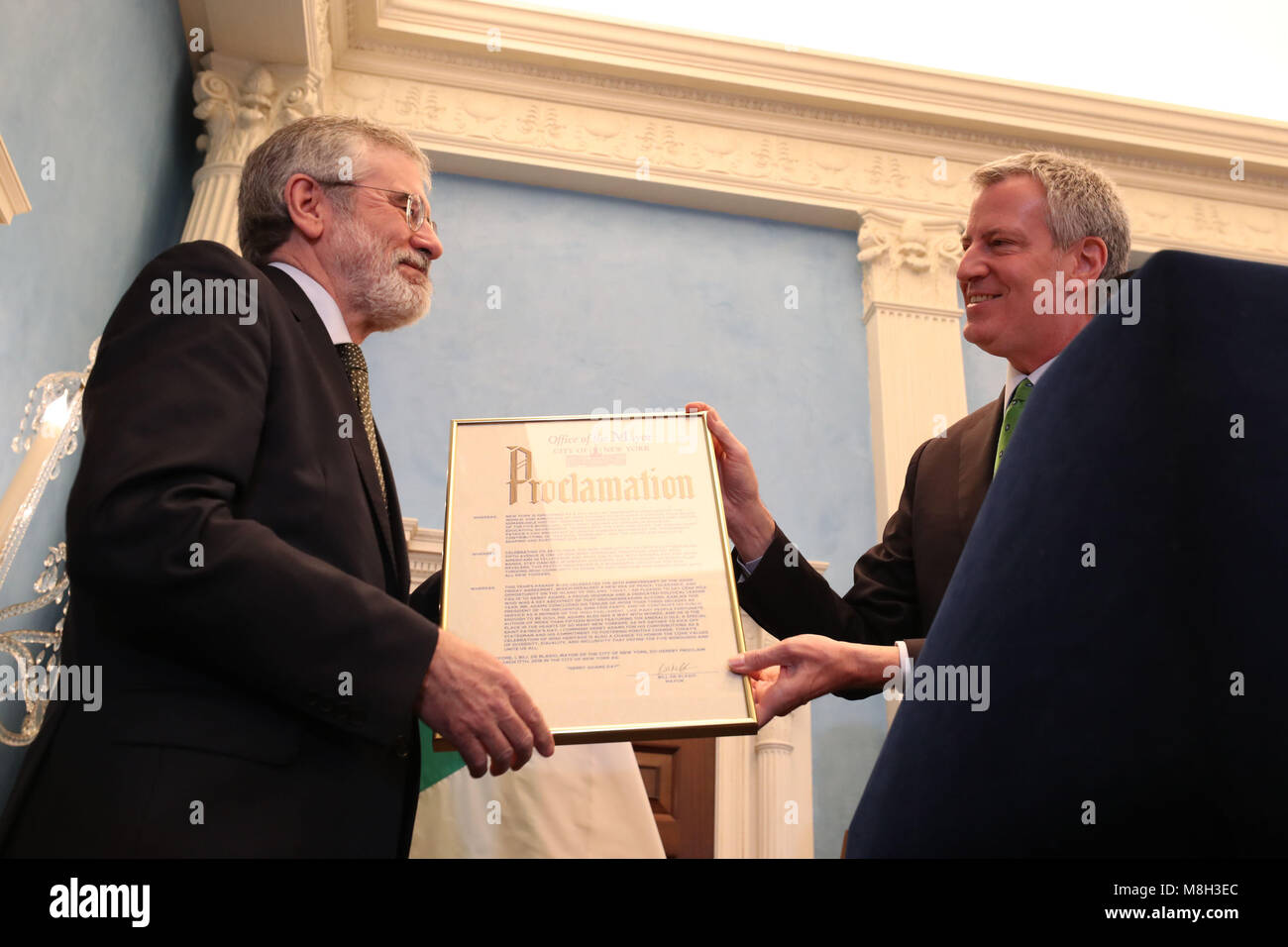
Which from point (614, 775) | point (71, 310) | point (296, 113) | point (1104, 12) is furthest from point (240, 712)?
point (1104, 12)

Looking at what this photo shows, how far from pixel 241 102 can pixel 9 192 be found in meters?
2.74

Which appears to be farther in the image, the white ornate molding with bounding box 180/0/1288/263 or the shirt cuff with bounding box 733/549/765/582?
the white ornate molding with bounding box 180/0/1288/263

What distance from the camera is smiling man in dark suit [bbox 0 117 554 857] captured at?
1.22 m

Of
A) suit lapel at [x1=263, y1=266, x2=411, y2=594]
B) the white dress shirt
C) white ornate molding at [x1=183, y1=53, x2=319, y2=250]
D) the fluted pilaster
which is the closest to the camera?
suit lapel at [x1=263, y1=266, x2=411, y2=594]

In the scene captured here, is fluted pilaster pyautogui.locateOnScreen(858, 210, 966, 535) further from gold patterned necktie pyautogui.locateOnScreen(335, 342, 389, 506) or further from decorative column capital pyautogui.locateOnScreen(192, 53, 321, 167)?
gold patterned necktie pyautogui.locateOnScreen(335, 342, 389, 506)

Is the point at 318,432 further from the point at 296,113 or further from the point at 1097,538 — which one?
the point at 296,113

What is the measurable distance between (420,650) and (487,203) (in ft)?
16.9

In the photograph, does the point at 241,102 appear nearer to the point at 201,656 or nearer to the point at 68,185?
the point at 68,185

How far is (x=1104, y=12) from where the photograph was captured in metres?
6.68

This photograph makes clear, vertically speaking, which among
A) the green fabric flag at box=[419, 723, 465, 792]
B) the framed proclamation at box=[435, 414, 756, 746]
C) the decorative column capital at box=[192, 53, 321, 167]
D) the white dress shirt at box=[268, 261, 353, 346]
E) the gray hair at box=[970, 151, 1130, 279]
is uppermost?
the decorative column capital at box=[192, 53, 321, 167]

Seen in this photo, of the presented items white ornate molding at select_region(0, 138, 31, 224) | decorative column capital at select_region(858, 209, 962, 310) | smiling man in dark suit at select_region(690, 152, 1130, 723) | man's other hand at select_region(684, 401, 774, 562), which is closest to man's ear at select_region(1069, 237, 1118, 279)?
smiling man in dark suit at select_region(690, 152, 1130, 723)

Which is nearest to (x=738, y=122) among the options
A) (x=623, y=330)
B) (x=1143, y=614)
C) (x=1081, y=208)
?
(x=623, y=330)

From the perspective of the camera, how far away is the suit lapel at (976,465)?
2219 mm

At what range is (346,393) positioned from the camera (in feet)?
5.47
